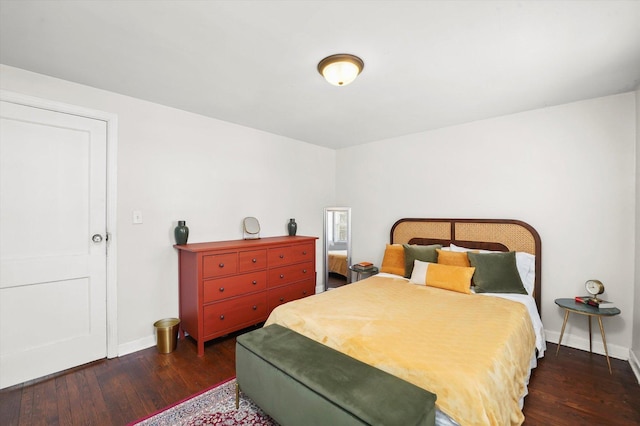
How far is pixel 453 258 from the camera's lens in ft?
9.75

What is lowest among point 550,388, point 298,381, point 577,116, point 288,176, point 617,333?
point 550,388

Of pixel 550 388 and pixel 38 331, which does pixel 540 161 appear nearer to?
pixel 550 388

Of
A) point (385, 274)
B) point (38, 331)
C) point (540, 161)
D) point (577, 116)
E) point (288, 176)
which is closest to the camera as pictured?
point (38, 331)

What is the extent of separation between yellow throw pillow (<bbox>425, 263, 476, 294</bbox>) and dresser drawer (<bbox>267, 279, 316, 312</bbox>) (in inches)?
58.7

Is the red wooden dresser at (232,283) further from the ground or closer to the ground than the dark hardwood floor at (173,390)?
further from the ground

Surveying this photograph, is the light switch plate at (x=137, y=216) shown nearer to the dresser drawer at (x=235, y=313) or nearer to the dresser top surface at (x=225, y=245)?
the dresser top surface at (x=225, y=245)

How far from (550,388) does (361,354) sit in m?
1.65

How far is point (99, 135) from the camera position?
247 centimetres

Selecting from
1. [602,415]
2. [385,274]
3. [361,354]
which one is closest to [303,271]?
[385,274]

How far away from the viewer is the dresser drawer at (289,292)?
125 inches

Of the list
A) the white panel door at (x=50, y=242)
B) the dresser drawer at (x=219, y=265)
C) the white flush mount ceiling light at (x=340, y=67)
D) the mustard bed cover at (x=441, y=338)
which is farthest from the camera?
the dresser drawer at (x=219, y=265)

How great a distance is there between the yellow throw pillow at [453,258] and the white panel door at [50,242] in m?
3.32

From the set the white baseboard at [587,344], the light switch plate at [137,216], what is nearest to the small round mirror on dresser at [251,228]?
the light switch plate at [137,216]

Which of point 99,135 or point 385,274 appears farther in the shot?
point 385,274
